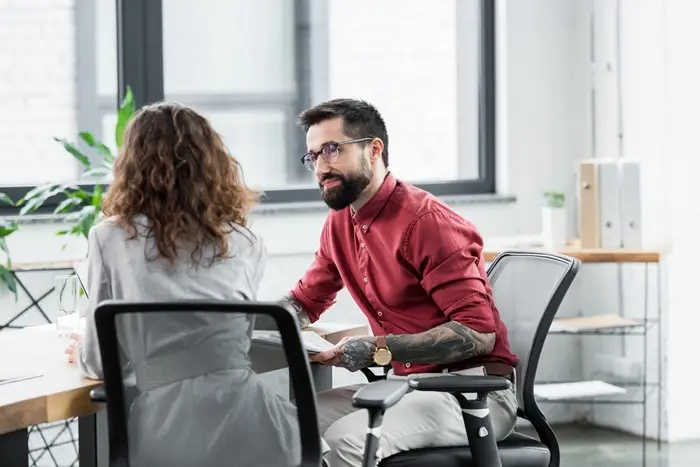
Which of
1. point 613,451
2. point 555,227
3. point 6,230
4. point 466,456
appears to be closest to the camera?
point 466,456

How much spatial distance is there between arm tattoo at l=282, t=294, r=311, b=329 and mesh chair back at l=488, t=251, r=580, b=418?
1.52 feet

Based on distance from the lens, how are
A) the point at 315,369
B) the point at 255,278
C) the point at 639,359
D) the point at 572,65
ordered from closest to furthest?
the point at 255,278 → the point at 315,369 → the point at 639,359 → the point at 572,65

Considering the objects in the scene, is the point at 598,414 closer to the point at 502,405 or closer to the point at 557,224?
the point at 557,224

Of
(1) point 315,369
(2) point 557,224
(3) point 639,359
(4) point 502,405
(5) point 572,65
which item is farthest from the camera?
(5) point 572,65

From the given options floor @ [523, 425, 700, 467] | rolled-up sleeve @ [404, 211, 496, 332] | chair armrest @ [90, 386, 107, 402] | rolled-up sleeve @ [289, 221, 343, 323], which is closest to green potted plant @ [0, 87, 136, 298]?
rolled-up sleeve @ [289, 221, 343, 323]

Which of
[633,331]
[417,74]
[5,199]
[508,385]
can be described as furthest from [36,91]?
[508,385]

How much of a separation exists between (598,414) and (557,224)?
96 cm

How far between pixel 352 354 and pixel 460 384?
29cm

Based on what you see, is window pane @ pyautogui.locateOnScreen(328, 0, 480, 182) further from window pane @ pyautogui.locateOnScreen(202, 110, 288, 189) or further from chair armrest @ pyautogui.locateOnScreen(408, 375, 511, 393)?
chair armrest @ pyautogui.locateOnScreen(408, 375, 511, 393)

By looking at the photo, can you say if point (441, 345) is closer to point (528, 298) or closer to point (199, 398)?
point (528, 298)

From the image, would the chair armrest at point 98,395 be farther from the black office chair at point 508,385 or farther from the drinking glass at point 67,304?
the drinking glass at point 67,304

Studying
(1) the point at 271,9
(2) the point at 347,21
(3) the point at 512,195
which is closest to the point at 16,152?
(1) the point at 271,9

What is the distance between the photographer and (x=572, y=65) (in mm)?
4273

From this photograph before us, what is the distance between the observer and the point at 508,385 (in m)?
2.00
